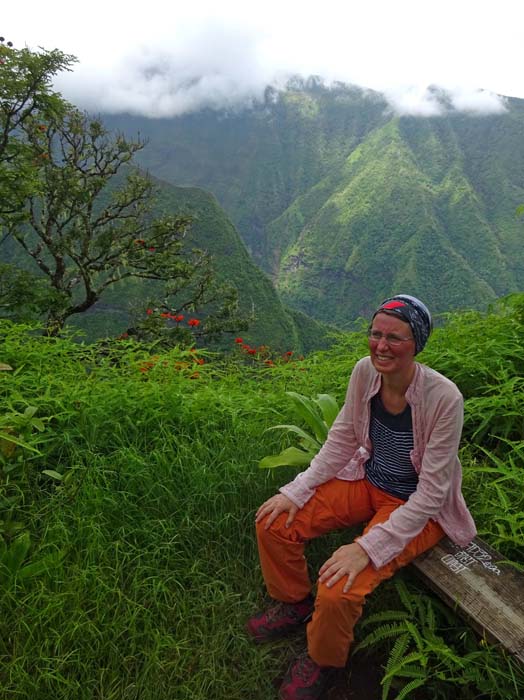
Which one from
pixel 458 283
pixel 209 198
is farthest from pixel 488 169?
pixel 209 198

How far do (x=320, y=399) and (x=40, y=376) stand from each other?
1.98m

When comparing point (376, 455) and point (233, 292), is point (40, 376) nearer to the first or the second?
point (376, 455)

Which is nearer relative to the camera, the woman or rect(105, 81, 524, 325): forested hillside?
the woman

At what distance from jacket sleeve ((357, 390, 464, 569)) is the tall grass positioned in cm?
40

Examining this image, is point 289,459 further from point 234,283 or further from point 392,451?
point 234,283

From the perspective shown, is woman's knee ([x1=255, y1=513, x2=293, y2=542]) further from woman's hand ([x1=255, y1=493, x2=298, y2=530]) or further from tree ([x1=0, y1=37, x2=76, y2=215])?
tree ([x1=0, y1=37, x2=76, y2=215])

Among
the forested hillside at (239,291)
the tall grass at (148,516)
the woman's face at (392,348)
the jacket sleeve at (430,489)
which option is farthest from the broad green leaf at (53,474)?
the forested hillside at (239,291)

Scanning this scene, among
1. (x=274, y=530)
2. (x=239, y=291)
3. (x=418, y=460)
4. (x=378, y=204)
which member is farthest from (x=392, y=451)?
(x=378, y=204)

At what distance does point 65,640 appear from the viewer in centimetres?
194

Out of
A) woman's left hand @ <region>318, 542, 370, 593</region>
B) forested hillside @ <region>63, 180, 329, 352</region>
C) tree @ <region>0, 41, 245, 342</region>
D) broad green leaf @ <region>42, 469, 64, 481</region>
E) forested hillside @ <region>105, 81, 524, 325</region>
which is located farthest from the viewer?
forested hillside @ <region>105, 81, 524, 325</region>

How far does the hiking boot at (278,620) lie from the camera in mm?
2061

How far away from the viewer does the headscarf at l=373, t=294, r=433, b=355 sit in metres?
1.82

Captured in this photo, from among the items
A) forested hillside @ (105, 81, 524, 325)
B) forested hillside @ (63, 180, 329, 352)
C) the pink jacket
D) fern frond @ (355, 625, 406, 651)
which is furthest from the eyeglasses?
forested hillside @ (105, 81, 524, 325)

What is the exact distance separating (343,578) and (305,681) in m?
0.49
